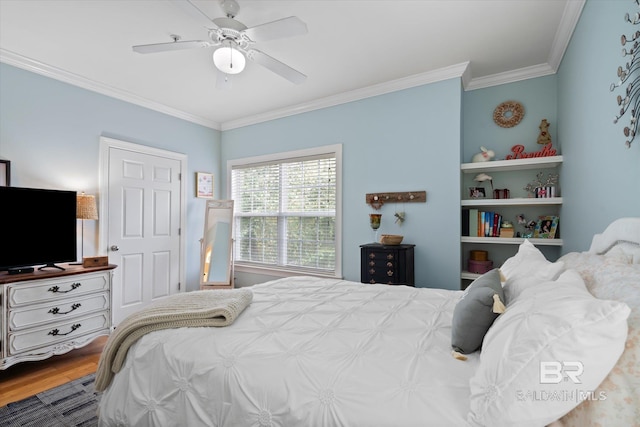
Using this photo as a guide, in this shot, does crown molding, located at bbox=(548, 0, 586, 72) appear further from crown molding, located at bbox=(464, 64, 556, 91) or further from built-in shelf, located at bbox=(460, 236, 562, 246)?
built-in shelf, located at bbox=(460, 236, 562, 246)

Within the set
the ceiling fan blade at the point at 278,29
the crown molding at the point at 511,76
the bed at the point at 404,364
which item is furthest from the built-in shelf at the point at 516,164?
the ceiling fan blade at the point at 278,29

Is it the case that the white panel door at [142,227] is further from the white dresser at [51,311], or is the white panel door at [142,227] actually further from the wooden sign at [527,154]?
the wooden sign at [527,154]

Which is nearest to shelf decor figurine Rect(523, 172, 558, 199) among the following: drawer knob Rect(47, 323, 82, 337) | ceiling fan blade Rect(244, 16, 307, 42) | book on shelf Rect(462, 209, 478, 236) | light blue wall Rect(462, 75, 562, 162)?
light blue wall Rect(462, 75, 562, 162)

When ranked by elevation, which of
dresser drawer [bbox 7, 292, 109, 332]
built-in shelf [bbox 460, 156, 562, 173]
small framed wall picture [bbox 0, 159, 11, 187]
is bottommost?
dresser drawer [bbox 7, 292, 109, 332]

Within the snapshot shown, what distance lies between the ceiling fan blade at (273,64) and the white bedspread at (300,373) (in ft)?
6.03

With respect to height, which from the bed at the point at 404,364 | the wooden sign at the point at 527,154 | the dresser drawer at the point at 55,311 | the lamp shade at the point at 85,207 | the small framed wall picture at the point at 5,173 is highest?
the wooden sign at the point at 527,154

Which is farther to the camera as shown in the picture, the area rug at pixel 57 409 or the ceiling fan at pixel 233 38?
the ceiling fan at pixel 233 38

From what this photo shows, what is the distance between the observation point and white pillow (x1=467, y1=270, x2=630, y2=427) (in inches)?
28.7

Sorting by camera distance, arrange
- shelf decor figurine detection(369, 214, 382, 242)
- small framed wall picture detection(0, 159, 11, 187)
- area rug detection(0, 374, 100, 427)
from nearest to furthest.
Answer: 1. area rug detection(0, 374, 100, 427)
2. small framed wall picture detection(0, 159, 11, 187)
3. shelf decor figurine detection(369, 214, 382, 242)

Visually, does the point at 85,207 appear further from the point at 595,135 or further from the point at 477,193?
the point at 595,135

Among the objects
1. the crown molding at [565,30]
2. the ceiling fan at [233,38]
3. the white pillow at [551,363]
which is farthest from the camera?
the crown molding at [565,30]

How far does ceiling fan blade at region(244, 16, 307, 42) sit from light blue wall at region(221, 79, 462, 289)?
1.74m

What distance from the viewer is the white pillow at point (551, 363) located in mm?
730

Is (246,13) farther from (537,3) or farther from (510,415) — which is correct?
(510,415)
